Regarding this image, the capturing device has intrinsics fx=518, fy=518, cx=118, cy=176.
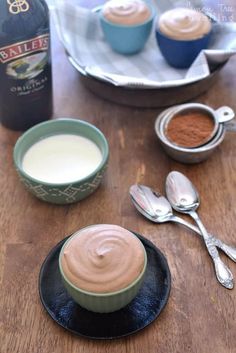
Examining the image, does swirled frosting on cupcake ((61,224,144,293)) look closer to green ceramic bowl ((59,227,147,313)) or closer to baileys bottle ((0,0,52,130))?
green ceramic bowl ((59,227,147,313))

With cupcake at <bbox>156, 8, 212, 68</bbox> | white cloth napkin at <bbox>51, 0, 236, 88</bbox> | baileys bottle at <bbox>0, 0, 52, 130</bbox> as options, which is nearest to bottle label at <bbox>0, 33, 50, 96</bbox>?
baileys bottle at <bbox>0, 0, 52, 130</bbox>

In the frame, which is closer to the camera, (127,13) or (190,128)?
Answer: (190,128)

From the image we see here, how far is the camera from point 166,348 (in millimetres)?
523

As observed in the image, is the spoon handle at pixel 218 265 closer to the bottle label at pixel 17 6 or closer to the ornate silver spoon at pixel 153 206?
the ornate silver spoon at pixel 153 206

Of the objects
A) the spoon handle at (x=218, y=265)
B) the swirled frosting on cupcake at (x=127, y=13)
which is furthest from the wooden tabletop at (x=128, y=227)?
the swirled frosting on cupcake at (x=127, y=13)

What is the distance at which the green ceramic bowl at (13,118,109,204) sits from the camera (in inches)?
24.9

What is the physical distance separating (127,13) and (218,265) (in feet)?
1.47

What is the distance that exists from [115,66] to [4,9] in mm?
256

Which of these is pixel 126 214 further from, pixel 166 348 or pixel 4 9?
pixel 4 9

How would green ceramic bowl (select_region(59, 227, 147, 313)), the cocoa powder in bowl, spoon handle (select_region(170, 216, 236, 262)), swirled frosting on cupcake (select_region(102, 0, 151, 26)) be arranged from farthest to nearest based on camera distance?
swirled frosting on cupcake (select_region(102, 0, 151, 26)), the cocoa powder in bowl, spoon handle (select_region(170, 216, 236, 262)), green ceramic bowl (select_region(59, 227, 147, 313))

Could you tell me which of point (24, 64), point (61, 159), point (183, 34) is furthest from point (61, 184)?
point (183, 34)

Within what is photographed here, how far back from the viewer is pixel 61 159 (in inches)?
27.3

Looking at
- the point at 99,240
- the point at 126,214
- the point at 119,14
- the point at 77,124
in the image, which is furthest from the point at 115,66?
the point at 99,240

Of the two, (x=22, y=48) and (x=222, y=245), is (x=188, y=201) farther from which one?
(x=22, y=48)
